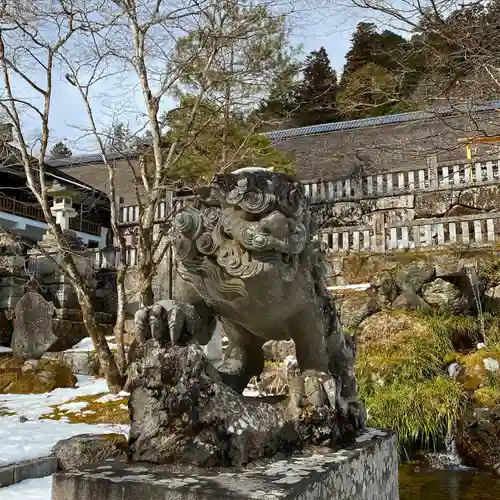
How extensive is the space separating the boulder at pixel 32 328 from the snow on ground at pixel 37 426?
1529mm

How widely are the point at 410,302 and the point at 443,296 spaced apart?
1.90 feet

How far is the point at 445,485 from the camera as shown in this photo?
16.9 ft

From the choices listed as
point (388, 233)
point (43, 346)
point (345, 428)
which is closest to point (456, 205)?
point (388, 233)

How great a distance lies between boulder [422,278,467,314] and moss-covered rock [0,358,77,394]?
6213 millimetres

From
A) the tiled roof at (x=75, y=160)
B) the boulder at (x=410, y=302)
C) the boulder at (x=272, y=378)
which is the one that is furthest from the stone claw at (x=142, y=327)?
the tiled roof at (x=75, y=160)

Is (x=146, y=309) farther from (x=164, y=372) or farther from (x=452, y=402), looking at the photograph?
(x=452, y=402)

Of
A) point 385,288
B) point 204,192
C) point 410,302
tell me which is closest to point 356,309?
point 385,288

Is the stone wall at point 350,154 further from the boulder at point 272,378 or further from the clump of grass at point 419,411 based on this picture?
the clump of grass at point 419,411

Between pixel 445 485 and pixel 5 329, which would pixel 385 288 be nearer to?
pixel 445 485

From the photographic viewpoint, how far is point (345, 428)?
7.01ft

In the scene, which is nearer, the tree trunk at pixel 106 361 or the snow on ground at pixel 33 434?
the snow on ground at pixel 33 434

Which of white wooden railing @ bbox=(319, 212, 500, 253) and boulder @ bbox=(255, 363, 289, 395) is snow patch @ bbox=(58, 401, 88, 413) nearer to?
boulder @ bbox=(255, 363, 289, 395)

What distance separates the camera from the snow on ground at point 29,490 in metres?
3.39

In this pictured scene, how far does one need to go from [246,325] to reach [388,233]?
936 cm
